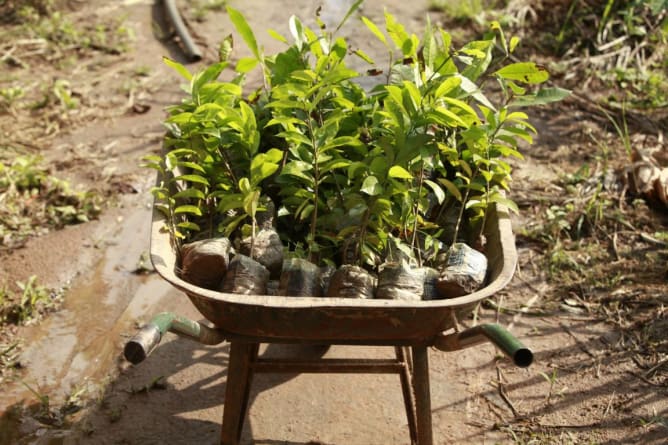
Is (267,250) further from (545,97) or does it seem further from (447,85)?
(545,97)

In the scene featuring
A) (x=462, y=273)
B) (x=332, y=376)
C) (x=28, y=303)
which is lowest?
(x=28, y=303)

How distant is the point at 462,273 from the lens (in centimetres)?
201

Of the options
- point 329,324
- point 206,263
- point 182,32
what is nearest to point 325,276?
point 329,324

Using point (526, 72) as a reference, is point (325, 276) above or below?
below

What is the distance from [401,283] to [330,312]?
249 mm

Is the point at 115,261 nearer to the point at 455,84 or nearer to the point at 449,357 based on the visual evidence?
the point at 449,357

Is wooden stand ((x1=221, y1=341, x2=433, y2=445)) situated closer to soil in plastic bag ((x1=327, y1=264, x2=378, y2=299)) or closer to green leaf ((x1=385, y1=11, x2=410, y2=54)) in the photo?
soil in plastic bag ((x1=327, y1=264, x2=378, y2=299))

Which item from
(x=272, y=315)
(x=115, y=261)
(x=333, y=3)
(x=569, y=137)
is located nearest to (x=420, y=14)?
(x=333, y=3)

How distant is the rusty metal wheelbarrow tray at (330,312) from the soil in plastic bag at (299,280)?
0.12 meters

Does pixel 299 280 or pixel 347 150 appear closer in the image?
pixel 299 280

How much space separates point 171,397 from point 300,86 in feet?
4.39

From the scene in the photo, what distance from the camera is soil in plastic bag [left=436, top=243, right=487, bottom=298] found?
78.7 inches

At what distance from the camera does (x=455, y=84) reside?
208cm

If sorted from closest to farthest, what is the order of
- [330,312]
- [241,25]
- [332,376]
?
[330,312], [241,25], [332,376]
